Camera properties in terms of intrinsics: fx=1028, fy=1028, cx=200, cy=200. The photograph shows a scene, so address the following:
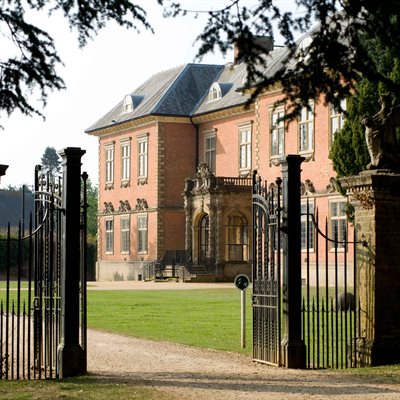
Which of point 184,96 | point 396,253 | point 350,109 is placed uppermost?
point 184,96

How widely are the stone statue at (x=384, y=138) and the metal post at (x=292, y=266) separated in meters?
0.94

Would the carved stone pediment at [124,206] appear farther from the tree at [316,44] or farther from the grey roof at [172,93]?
the tree at [316,44]

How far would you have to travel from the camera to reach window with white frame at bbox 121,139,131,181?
184ft

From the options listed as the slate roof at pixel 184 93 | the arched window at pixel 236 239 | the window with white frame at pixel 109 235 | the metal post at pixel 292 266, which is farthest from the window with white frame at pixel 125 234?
the metal post at pixel 292 266

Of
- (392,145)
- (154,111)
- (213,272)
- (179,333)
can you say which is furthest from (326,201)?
(392,145)

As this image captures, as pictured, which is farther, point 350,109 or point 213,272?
point 213,272

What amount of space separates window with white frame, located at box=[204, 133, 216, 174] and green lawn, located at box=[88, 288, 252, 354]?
61.6 feet

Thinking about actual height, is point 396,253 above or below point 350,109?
below

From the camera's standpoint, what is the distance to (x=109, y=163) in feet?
193

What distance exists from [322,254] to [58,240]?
2981cm

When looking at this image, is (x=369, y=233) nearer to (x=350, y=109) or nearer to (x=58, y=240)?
(x=58, y=240)

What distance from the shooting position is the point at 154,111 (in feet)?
169

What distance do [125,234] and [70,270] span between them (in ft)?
146

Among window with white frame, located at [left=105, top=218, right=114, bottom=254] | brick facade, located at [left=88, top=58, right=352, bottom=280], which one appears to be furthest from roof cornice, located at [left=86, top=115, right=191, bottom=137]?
window with white frame, located at [left=105, top=218, right=114, bottom=254]
